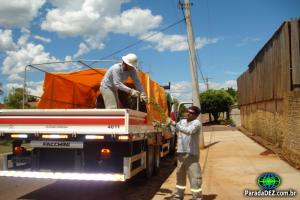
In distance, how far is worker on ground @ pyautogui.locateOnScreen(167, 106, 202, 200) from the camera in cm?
839

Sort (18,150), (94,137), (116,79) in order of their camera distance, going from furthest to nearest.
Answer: (116,79)
(18,150)
(94,137)

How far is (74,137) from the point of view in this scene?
8625 mm

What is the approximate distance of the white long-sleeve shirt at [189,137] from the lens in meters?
8.46

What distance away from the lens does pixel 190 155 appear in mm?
8492

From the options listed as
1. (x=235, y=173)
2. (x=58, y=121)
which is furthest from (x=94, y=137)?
(x=235, y=173)

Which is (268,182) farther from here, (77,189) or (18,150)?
(18,150)

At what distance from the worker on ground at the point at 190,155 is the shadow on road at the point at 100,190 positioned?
3.93 feet

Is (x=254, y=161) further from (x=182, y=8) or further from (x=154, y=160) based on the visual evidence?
(x=182, y=8)

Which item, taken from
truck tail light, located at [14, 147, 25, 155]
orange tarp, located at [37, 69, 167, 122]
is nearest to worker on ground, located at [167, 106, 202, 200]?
orange tarp, located at [37, 69, 167, 122]

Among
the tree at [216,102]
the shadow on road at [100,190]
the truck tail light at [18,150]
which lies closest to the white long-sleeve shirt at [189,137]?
the shadow on road at [100,190]

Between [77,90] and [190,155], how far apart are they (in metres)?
5.03

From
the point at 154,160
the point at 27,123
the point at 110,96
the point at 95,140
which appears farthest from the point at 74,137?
the point at 154,160

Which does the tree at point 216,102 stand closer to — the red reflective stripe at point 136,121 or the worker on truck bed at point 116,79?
the worker on truck bed at point 116,79

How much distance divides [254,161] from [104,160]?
7854 mm
